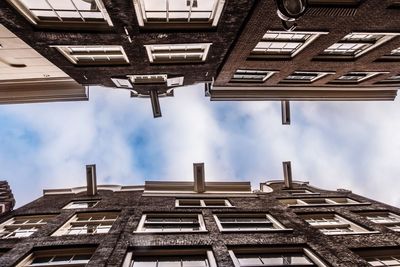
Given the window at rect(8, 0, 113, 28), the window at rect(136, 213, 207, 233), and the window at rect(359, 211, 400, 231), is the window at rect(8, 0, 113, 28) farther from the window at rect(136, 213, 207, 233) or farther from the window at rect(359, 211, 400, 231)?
the window at rect(359, 211, 400, 231)

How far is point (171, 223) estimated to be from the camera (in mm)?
14148

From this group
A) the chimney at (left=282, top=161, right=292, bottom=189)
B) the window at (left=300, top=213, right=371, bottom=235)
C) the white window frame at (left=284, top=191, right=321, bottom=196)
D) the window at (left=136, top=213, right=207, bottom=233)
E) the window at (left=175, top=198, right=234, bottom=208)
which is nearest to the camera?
the window at (left=136, top=213, right=207, bottom=233)

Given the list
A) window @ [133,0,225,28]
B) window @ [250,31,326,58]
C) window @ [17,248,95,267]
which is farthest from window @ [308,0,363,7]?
window @ [17,248,95,267]

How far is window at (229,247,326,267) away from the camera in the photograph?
420 inches

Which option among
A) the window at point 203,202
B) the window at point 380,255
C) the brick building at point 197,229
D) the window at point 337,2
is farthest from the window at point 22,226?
the window at point 337,2

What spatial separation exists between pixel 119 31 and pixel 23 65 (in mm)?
7326

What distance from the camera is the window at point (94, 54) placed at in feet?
38.9

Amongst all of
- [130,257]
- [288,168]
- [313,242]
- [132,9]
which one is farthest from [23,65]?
[288,168]

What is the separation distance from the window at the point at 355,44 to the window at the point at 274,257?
323 inches

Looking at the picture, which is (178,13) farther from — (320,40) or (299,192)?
(299,192)

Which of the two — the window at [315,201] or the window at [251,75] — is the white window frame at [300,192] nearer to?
the window at [315,201]

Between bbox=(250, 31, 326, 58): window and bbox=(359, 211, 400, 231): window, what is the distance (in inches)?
391

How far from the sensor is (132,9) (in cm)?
943

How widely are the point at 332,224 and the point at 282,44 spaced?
893 centimetres
